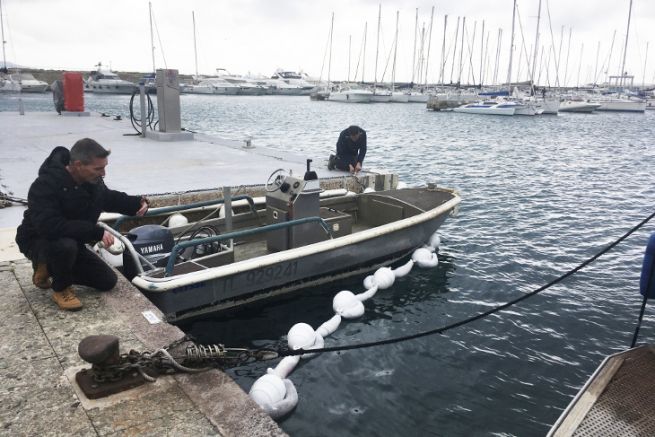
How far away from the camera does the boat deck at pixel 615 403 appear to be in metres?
3.55

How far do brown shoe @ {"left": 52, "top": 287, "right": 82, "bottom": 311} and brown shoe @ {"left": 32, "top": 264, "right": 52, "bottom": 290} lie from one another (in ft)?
0.90

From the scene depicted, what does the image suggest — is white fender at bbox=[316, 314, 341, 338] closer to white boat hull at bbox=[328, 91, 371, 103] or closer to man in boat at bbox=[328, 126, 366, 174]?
man in boat at bbox=[328, 126, 366, 174]

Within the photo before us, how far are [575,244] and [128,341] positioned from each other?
948 centimetres

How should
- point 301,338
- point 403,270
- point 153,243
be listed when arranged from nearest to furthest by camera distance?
point 301,338, point 153,243, point 403,270

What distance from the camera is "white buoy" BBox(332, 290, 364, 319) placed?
6.59m

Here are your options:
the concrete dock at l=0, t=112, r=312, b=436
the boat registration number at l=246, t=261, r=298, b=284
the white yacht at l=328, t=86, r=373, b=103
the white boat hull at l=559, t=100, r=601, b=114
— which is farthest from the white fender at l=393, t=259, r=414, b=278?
the white yacht at l=328, t=86, r=373, b=103

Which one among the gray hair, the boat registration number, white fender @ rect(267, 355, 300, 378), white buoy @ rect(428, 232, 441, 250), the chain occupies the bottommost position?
white fender @ rect(267, 355, 300, 378)

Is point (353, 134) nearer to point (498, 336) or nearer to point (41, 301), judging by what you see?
point (498, 336)

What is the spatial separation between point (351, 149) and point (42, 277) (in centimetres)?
816

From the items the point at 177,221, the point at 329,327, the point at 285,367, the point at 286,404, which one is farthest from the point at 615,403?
the point at 177,221

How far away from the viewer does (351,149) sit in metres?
11.9

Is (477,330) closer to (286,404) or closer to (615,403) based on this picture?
(615,403)

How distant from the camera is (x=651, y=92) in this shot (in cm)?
10138

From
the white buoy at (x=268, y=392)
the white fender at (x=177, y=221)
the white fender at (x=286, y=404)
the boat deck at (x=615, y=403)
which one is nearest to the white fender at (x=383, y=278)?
the white fender at (x=177, y=221)
